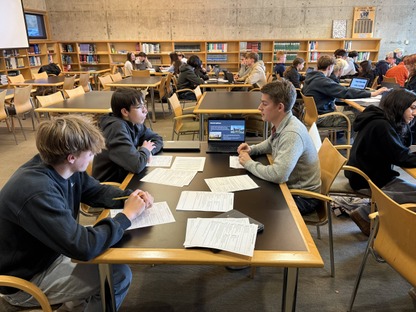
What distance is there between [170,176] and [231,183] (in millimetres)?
339

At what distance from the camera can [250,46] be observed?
9.07 meters

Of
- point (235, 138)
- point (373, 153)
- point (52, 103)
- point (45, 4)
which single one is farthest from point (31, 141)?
point (45, 4)

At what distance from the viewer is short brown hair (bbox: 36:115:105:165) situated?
3.84 ft

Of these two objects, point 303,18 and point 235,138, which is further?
point 303,18

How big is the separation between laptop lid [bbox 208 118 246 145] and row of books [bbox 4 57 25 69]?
24.7 ft

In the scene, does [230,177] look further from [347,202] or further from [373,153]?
[347,202]

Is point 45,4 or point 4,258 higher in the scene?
point 45,4

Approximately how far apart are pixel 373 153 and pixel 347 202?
2.63ft

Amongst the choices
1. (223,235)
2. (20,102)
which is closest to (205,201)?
(223,235)

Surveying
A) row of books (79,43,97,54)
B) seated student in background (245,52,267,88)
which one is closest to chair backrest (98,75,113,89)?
seated student in background (245,52,267,88)

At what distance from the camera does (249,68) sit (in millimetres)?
6711

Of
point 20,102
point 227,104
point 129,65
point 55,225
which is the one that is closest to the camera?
point 55,225

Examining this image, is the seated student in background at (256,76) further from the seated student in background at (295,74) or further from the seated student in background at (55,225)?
the seated student in background at (55,225)

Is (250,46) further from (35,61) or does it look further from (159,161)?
(159,161)
